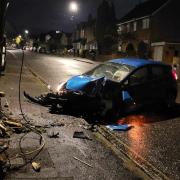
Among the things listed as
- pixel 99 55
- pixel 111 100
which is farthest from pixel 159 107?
pixel 99 55

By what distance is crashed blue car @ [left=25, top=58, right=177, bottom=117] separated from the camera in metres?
10.6

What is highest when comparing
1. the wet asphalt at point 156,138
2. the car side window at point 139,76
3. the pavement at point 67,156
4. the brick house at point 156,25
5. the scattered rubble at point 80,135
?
the brick house at point 156,25

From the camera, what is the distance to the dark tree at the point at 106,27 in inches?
2261

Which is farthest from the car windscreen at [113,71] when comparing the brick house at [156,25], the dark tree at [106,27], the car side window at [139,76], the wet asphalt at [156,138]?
the dark tree at [106,27]

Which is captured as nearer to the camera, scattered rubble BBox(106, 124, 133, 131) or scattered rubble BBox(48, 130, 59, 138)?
scattered rubble BBox(48, 130, 59, 138)

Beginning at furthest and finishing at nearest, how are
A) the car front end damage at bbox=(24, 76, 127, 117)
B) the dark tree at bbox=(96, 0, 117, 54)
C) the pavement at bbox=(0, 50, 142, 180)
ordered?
the dark tree at bbox=(96, 0, 117, 54)
the car front end damage at bbox=(24, 76, 127, 117)
the pavement at bbox=(0, 50, 142, 180)

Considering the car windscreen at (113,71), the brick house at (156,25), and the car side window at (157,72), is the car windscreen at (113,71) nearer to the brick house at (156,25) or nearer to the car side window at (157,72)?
the car side window at (157,72)

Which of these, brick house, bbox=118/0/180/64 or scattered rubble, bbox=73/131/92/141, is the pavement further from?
brick house, bbox=118/0/180/64

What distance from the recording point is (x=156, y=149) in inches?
321

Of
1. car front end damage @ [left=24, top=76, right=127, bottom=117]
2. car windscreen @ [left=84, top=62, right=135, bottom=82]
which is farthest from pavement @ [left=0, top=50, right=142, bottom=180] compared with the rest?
car windscreen @ [left=84, top=62, right=135, bottom=82]

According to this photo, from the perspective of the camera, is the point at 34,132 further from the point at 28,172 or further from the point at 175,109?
the point at 175,109

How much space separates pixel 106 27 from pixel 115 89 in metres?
49.1

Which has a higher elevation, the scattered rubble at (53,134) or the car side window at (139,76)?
the car side window at (139,76)

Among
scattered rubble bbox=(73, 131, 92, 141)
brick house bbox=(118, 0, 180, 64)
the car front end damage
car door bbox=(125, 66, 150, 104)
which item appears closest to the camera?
scattered rubble bbox=(73, 131, 92, 141)
